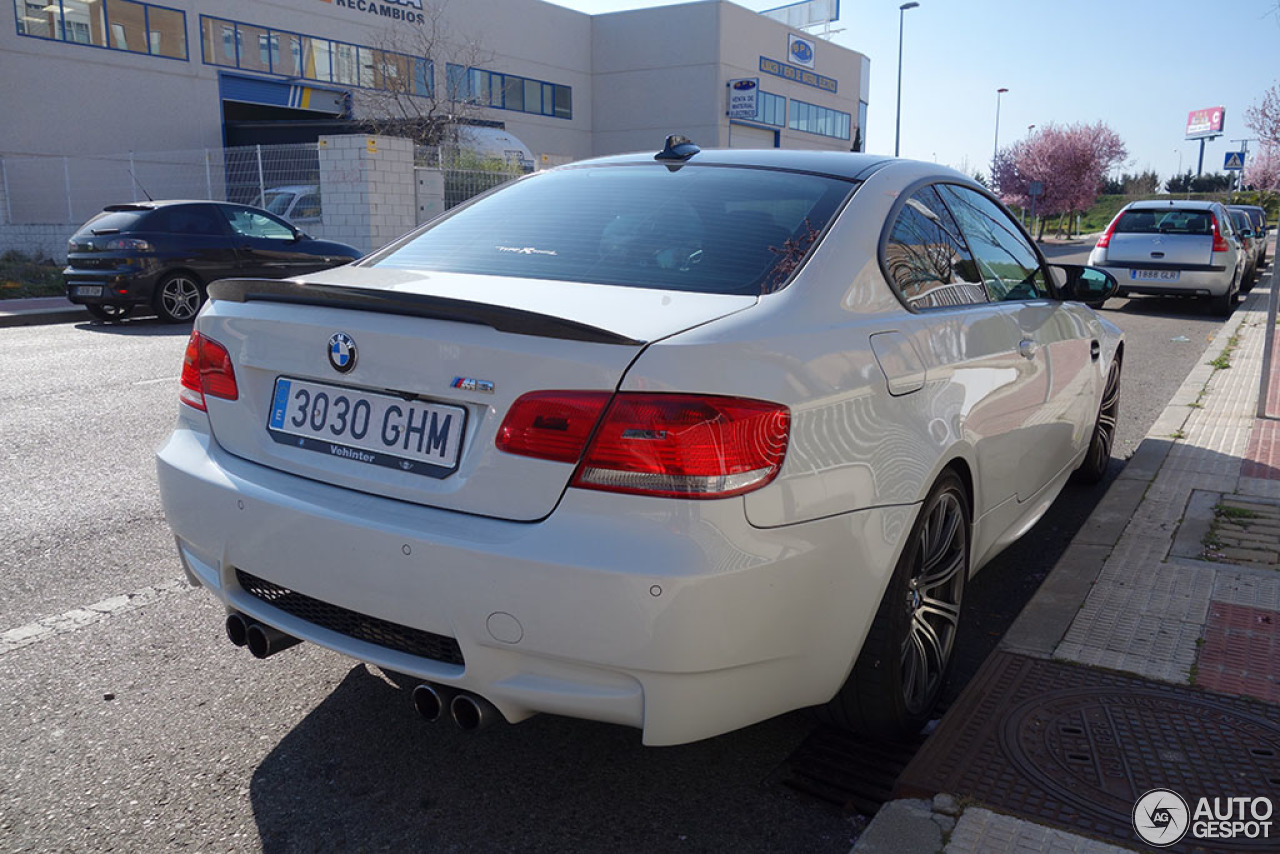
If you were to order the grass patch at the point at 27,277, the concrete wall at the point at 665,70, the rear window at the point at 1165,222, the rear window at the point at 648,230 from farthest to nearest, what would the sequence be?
the concrete wall at the point at 665,70, the grass patch at the point at 27,277, the rear window at the point at 1165,222, the rear window at the point at 648,230

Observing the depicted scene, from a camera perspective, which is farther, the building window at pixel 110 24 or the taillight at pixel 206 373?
the building window at pixel 110 24

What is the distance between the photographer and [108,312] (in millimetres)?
14164

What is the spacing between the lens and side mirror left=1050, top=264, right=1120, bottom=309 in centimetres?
455

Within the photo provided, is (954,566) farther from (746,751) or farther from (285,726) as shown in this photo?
(285,726)

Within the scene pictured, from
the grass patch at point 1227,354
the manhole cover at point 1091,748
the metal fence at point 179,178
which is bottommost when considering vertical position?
the grass patch at point 1227,354

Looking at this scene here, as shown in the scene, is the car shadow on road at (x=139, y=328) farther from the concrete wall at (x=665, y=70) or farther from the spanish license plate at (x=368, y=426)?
the concrete wall at (x=665, y=70)

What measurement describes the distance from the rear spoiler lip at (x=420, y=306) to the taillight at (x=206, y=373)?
15 centimetres

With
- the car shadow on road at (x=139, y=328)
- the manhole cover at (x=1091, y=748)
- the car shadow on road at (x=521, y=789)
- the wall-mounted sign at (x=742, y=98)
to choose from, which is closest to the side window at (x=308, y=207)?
the car shadow on road at (x=139, y=328)

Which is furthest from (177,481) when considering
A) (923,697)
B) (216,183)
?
(216,183)

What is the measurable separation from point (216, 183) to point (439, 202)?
4840mm

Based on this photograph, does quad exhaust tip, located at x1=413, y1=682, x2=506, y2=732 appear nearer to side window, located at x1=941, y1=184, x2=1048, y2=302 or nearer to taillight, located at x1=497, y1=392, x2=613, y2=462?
taillight, located at x1=497, y1=392, x2=613, y2=462

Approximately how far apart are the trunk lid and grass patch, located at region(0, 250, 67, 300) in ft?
52.4

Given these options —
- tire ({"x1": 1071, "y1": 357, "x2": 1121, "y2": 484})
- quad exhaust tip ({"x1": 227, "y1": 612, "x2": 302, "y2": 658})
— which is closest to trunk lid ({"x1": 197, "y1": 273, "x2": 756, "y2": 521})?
quad exhaust tip ({"x1": 227, "y1": 612, "x2": 302, "y2": 658})

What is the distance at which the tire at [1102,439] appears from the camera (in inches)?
217
